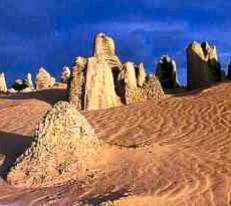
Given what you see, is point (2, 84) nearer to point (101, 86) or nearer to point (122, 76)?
point (122, 76)

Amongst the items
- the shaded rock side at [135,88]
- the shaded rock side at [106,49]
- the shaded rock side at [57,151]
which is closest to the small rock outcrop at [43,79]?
the shaded rock side at [106,49]

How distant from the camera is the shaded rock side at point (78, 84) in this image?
20703mm

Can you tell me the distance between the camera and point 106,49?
1022 inches

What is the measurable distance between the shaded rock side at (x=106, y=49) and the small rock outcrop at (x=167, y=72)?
19.8 ft

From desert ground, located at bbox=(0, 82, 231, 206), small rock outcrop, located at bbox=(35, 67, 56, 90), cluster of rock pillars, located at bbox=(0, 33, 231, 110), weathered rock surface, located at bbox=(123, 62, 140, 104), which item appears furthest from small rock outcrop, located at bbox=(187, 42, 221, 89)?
small rock outcrop, located at bbox=(35, 67, 56, 90)

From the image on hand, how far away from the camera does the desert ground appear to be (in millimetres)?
9445

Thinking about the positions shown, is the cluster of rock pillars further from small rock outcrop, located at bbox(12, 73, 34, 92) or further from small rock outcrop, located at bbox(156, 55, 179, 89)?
small rock outcrop, located at bbox(12, 73, 34, 92)

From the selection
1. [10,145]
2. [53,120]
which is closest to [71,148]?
[53,120]

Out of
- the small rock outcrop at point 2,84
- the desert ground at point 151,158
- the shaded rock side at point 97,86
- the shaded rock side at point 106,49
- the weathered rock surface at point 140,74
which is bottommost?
the desert ground at point 151,158

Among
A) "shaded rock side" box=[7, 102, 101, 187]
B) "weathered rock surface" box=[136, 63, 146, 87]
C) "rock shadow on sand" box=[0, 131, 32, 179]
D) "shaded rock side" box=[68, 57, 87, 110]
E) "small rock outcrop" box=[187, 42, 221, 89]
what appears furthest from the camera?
"small rock outcrop" box=[187, 42, 221, 89]

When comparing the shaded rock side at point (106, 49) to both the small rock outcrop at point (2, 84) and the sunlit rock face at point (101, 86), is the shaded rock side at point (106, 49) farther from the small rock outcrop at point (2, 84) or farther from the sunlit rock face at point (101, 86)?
the small rock outcrop at point (2, 84)

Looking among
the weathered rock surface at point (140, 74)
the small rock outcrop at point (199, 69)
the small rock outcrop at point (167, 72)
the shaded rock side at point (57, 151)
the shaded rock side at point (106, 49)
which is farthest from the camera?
the small rock outcrop at point (167, 72)

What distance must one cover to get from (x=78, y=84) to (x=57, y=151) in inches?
382

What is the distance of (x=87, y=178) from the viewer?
417 inches
